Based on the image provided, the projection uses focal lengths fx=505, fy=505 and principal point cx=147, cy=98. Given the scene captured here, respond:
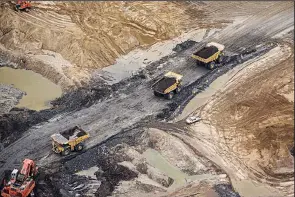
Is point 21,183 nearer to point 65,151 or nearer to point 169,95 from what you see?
point 65,151

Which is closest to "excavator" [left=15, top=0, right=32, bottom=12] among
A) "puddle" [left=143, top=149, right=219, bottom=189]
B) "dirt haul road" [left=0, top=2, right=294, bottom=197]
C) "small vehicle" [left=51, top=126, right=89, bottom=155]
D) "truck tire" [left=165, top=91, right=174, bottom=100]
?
"dirt haul road" [left=0, top=2, right=294, bottom=197]

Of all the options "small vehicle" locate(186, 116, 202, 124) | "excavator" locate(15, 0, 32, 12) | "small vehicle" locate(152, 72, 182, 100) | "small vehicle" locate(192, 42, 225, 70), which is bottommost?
"small vehicle" locate(186, 116, 202, 124)

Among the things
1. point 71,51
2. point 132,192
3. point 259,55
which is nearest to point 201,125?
point 132,192

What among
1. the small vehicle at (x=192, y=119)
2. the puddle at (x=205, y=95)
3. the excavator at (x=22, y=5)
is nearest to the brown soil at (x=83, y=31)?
the excavator at (x=22, y=5)

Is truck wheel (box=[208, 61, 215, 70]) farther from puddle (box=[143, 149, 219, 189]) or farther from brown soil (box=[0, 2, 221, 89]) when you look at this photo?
puddle (box=[143, 149, 219, 189])

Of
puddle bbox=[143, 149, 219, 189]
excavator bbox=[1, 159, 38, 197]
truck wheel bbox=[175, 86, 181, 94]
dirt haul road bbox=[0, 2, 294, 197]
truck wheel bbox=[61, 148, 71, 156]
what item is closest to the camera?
excavator bbox=[1, 159, 38, 197]

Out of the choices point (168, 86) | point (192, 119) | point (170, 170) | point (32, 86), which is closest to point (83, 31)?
point (32, 86)
